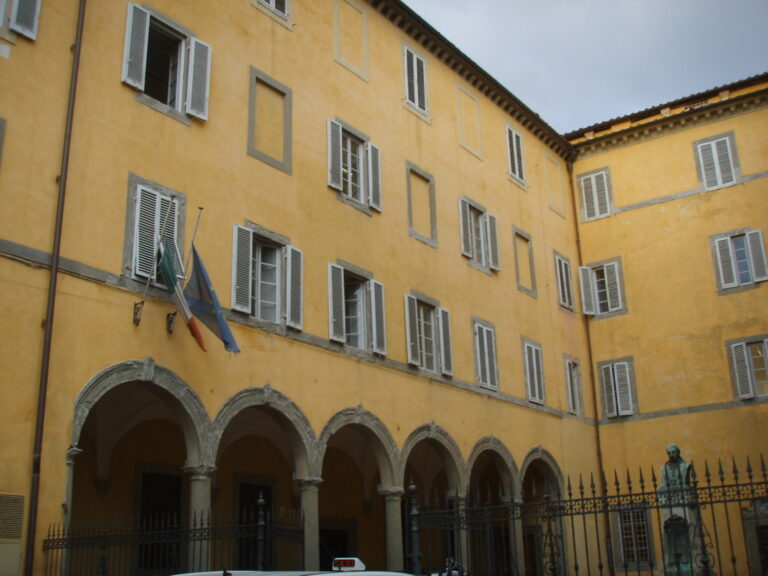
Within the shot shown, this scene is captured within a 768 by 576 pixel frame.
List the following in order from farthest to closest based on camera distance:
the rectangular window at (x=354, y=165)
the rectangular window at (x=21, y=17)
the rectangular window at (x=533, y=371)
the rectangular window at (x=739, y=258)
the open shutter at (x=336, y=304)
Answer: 1. the rectangular window at (x=739, y=258)
2. the rectangular window at (x=533, y=371)
3. the rectangular window at (x=354, y=165)
4. the open shutter at (x=336, y=304)
5. the rectangular window at (x=21, y=17)

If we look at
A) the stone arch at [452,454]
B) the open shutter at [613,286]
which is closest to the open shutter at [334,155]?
the stone arch at [452,454]

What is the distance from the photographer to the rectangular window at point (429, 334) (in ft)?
64.3

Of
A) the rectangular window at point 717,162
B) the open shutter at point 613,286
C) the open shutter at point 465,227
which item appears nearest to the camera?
the open shutter at point 465,227

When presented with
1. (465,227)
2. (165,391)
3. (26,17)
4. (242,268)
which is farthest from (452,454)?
(26,17)

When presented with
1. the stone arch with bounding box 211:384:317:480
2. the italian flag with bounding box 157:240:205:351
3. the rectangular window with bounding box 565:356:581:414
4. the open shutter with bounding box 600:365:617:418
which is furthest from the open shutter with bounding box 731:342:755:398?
the italian flag with bounding box 157:240:205:351

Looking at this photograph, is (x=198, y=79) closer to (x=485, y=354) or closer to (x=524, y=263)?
(x=485, y=354)

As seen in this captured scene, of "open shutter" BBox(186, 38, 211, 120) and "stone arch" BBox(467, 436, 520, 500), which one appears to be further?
"stone arch" BBox(467, 436, 520, 500)

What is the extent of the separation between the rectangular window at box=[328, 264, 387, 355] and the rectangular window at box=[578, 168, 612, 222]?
11.6 meters

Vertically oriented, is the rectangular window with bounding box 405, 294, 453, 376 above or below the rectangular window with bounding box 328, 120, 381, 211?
below

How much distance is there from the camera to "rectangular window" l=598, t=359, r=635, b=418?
26.3 metres

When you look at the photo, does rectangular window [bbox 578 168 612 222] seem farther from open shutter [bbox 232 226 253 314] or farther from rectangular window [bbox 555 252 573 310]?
open shutter [bbox 232 226 253 314]

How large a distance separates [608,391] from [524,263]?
4868 mm

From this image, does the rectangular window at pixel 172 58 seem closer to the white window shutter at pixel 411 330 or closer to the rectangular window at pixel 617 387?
the white window shutter at pixel 411 330

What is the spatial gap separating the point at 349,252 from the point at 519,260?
310 inches
